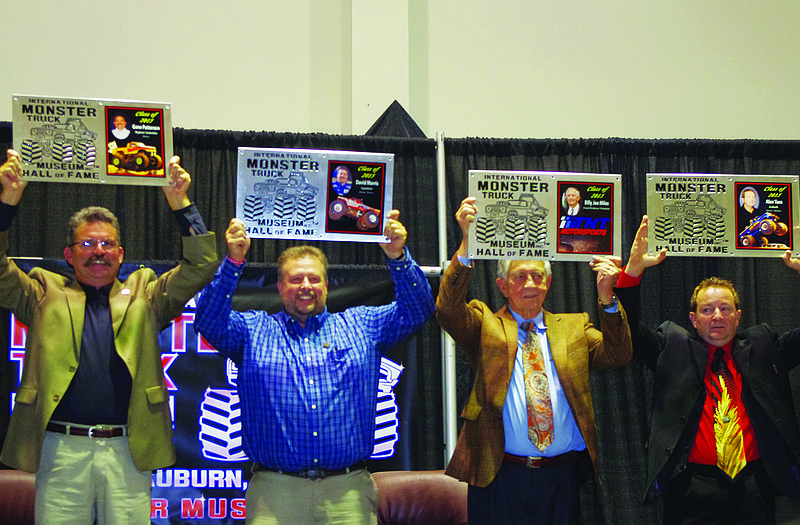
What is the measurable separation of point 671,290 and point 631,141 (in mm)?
891

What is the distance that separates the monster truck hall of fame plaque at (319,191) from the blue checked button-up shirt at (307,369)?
40cm

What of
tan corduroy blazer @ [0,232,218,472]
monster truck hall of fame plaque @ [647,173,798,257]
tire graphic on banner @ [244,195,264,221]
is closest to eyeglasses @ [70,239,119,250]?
tan corduroy blazer @ [0,232,218,472]

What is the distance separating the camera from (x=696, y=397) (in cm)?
325

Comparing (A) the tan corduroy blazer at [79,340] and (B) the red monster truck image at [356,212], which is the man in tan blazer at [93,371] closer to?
(A) the tan corduroy blazer at [79,340]

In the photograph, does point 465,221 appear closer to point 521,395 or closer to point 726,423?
point 521,395

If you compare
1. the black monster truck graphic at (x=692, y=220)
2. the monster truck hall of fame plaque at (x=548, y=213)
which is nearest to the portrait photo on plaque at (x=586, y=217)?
the monster truck hall of fame plaque at (x=548, y=213)

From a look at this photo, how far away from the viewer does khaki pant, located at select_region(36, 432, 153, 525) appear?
9.09ft

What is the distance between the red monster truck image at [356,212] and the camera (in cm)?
329

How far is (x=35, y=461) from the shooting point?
2779mm

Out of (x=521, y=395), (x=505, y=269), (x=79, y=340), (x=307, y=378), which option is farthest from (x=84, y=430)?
(x=505, y=269)

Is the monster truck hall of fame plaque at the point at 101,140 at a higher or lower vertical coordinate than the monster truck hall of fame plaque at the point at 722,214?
higher

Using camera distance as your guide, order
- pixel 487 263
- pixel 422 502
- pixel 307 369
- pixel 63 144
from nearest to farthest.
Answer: pixel 307 369 < pixel 63 144 < pixel 422 502 < pixel 487 263

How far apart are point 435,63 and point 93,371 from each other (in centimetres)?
309

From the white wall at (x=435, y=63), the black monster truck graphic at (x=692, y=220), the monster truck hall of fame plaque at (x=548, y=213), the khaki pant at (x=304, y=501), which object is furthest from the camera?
the white wall at (x=435, y=63)
